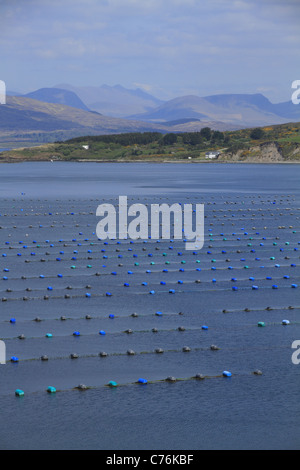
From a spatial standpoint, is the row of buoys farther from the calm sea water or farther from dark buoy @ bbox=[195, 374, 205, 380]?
the calm sea water

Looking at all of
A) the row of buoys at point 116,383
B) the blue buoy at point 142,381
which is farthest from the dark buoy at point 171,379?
the blue buoy at point 142,381

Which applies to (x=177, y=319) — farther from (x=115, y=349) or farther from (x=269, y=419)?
(x=269, y=419)

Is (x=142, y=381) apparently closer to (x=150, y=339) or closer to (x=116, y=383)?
(x=116, y=383)

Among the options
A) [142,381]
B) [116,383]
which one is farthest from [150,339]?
[116,383]

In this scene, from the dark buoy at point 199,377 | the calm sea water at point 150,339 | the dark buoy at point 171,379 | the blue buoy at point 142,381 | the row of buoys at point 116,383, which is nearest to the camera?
the calm sea water at point 150,339

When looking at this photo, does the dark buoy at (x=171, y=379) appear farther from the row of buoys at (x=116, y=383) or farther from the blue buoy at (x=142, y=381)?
the blue buoy at (x=142, y=381)

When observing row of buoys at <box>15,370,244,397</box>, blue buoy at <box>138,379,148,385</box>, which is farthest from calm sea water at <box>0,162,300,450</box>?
blue buoy at <box>138,379,148,385</box>

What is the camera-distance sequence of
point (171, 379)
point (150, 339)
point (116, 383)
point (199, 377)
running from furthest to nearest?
point (150, 339), point (199, 377), point (171, 379), point (116, 383)

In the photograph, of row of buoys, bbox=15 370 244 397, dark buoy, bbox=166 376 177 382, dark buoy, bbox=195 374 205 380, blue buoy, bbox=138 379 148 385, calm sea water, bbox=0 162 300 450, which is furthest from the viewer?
dark buoy, bbox=195 374 205 380
